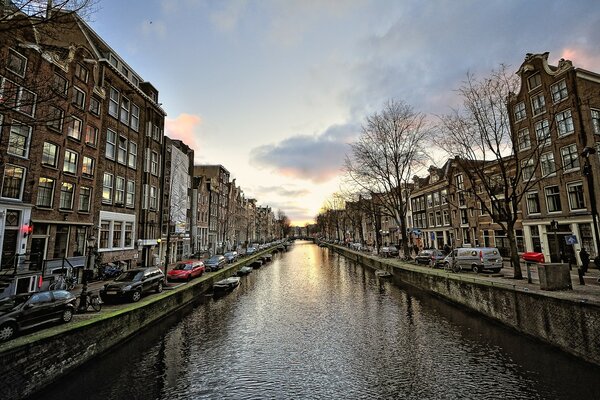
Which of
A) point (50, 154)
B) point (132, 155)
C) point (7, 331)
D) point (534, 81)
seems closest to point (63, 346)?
point (7, 331)

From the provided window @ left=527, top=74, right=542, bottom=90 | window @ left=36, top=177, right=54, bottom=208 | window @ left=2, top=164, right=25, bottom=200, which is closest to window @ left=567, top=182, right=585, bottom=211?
window @ left=527, top=74, right=542, bottom=90

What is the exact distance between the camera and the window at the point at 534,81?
29133 mm

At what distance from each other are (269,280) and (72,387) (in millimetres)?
25438

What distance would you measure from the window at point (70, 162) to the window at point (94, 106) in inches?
178

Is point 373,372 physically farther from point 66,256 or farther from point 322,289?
point 66,256

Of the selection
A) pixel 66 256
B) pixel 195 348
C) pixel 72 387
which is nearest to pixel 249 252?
pixel 66 256

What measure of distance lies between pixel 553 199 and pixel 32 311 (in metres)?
38.8

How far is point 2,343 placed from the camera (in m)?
9.78

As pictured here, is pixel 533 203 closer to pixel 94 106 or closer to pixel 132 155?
pixel 132 155

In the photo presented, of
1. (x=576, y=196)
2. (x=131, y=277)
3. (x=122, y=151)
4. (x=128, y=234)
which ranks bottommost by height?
(x=131, y=277)

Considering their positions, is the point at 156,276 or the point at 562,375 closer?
the point at 562,375

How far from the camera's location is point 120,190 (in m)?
30.7

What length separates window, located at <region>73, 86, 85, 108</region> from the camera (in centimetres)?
Answer: 2492

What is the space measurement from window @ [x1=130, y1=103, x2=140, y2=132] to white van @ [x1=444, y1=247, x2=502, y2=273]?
34.9m
